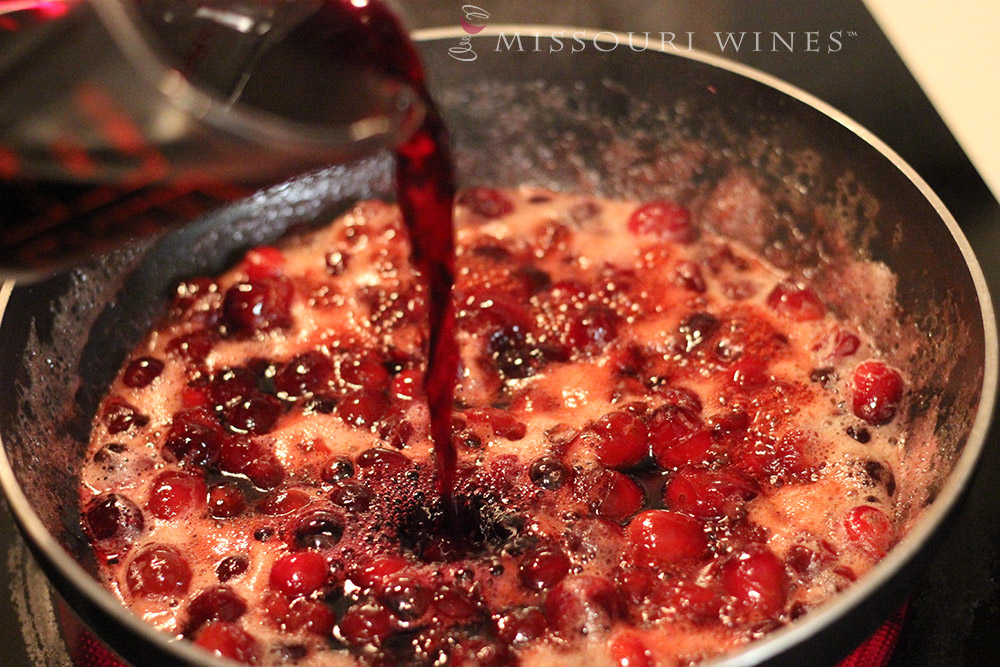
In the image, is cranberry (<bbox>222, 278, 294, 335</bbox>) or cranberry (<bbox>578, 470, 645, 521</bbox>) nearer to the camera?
cranberry (<bbox>578, 470, 645, 521</bbox>)

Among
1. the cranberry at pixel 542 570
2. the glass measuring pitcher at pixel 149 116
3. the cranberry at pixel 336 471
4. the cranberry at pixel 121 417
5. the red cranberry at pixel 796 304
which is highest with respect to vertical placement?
the glass measuring pitcher at pixel 149 116

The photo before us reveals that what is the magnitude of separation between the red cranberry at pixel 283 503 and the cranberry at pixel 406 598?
19cm

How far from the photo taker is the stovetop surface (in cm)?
105

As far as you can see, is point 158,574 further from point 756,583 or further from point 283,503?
point 756,583

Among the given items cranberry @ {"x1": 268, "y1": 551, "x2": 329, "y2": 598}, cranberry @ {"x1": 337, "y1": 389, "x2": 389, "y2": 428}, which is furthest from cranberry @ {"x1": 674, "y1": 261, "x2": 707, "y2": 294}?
cranberry @ {"x1": 268, "y1": 551, "x2": 329, "y2": 598}

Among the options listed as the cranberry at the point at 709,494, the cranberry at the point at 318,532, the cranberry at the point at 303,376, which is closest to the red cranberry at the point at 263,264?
the cranberry at the point at 303,376

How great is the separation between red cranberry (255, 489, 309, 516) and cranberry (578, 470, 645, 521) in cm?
37

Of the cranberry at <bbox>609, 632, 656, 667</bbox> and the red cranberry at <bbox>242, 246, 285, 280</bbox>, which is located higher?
the cranberry at <bbox>609, 632, 656, 667</bbox>

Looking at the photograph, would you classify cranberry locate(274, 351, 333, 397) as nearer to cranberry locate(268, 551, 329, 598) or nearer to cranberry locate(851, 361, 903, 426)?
cranberry locate(268, 551, 329, 598)

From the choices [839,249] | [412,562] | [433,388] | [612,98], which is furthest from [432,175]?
[839,249]

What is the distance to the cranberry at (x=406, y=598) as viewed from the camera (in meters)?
1.07

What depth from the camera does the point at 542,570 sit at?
1102mm

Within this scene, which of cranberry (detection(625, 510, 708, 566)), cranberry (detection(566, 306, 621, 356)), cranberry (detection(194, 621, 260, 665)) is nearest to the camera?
cranberry (detection(194, 621, 260, 665))

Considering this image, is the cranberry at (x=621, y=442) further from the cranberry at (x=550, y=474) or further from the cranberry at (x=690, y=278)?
the cranberry at (x=690, y=278)
